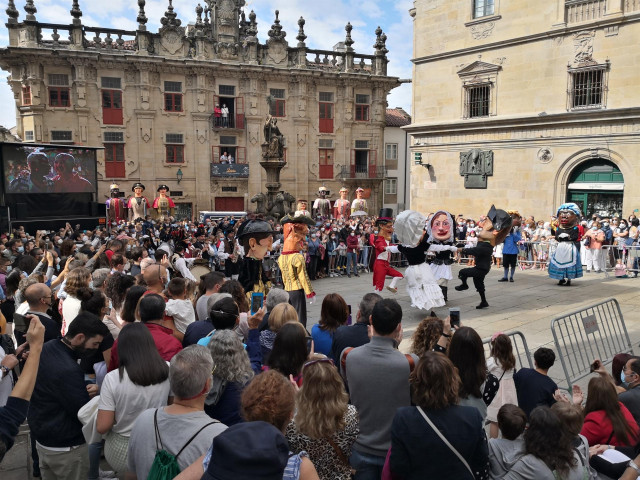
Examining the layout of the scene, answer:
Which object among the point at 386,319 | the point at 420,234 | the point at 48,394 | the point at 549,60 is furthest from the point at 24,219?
the point at 549,60

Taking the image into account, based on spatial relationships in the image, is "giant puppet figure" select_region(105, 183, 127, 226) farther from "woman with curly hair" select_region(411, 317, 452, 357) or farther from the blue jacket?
"woman with curly hair" select_region(411, 317, 452, 357)

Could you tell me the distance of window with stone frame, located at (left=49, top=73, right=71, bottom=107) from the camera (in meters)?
31.4

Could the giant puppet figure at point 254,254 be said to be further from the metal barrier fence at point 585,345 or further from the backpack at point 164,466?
the backpack at point 164,466

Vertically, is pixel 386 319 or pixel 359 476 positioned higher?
pixel 386 319

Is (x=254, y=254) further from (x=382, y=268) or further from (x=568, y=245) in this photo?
(x=568, y=245)

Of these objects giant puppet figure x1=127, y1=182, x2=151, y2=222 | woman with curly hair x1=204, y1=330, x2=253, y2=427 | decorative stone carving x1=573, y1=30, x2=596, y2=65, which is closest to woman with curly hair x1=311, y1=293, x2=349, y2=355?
woman with curly hair x1=204, y1=330, x2=253, y2=427

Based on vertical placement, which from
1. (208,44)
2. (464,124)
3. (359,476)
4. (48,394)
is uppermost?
(208,44)

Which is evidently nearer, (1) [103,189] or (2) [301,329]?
(2) [301,329]

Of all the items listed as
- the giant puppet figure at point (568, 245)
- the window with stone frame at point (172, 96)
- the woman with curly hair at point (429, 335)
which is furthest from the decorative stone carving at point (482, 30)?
the woman with curly hair at point (429, 335)

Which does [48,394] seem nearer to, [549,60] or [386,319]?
[386,319]

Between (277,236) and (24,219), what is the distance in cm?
1141

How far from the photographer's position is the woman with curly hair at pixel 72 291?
545 cm

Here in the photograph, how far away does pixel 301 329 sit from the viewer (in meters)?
4.05

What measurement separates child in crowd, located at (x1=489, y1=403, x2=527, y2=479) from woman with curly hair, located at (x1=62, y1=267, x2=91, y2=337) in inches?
168
